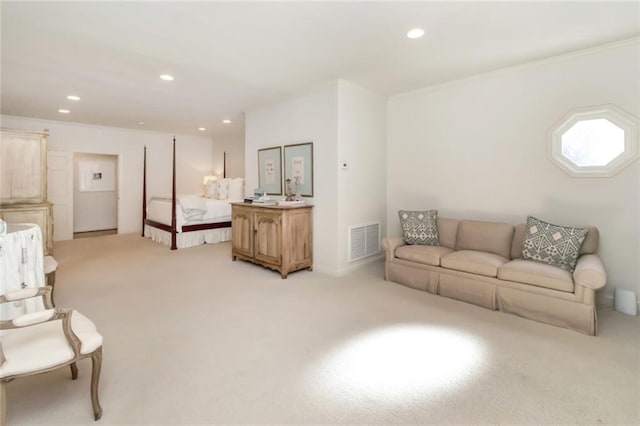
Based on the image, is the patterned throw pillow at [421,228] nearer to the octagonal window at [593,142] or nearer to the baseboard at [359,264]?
the baseboard at [359,264]

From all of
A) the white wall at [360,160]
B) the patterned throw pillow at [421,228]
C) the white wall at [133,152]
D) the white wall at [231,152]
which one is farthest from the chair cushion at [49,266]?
the white wall at [231,152]

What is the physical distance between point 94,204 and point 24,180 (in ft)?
9.99

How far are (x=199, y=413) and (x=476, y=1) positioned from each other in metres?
3.30

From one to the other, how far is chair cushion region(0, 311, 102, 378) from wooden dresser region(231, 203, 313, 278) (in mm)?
2481

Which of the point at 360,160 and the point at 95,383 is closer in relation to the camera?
the point at 95,383

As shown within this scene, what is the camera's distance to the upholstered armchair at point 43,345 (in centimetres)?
140

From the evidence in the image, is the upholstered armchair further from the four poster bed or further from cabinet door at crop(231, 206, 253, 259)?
the four poster bed

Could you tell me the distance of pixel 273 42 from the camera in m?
2.90

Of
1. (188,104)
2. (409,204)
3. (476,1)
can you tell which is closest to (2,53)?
(188,104)

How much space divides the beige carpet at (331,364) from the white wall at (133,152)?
4.60m

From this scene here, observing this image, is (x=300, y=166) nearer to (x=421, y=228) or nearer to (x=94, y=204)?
(x=421, y=228)

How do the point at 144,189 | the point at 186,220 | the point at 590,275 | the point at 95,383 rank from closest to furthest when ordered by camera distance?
1. the point at 95,383
2. the point at 590,275
3. the point at 186,220
4. the point at 144,189

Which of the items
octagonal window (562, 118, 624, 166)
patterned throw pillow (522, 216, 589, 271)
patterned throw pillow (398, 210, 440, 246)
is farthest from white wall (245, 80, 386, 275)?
octagonal window (562, 118, 624, 166)

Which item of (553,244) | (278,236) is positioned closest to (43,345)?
(278,236)
